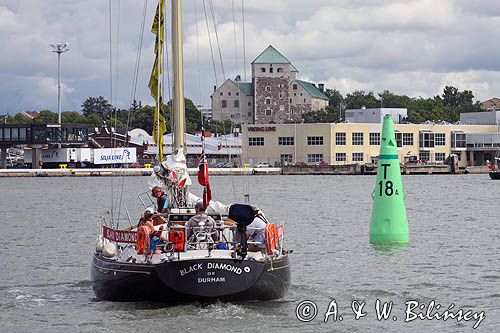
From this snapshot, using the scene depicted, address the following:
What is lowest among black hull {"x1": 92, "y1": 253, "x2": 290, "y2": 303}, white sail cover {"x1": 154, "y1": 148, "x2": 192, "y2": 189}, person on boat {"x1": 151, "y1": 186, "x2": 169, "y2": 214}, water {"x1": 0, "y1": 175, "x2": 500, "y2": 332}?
water {"x1": 0, "y1": 175, "x2": 500, "y2": 332}

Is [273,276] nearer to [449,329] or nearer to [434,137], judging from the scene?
[449,329]

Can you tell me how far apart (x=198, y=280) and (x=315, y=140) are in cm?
A: 14732

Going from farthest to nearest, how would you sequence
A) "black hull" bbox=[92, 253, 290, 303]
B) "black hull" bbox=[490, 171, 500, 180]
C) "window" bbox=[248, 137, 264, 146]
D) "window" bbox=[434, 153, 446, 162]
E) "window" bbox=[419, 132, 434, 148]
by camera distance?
1. "window" bbox=[434, 153, 446, 162]
2. "window" bbox=[419, 132, 434, 148]
3. "window" bbox=[248, 137, 264, 146]
4. "black hull" bbox=[490, 171, 500, 180]
5. "black hull" bbox=[92, 253, 290, 303]

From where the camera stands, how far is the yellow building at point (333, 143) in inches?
6767

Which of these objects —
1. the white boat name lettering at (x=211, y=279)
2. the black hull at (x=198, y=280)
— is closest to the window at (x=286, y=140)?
the black hull at (x=198, y=280)

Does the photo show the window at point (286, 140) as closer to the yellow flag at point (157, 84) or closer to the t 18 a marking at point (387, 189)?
the t 18 a marking at point (387, 189)

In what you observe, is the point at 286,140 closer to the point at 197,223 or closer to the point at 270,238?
the point at 270,238

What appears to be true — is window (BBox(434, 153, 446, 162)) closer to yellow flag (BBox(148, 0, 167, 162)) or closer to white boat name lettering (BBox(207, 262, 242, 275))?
yellow flag (BBox(148, 0, 167, 162))

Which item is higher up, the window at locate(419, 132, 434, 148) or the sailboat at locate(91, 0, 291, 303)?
the window at locate(419, 132, 434, 148)

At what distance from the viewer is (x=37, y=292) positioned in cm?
3294

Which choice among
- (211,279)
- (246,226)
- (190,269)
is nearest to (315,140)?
(246,226)

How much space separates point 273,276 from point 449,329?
443 centimetres

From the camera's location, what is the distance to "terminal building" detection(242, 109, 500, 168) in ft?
565

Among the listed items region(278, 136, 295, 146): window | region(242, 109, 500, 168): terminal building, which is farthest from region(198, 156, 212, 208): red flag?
region(278, 136, 295, 146): window
